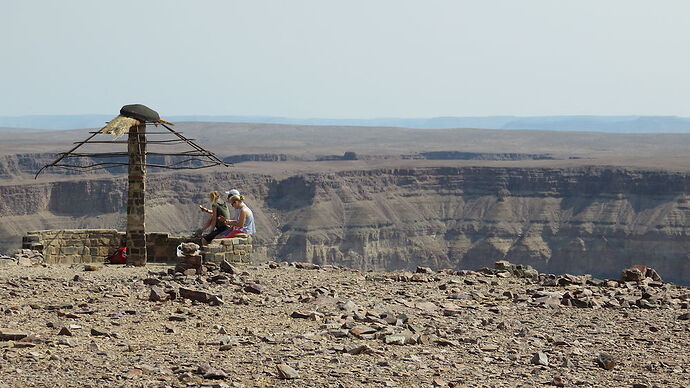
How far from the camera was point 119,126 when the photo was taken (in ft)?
72.0

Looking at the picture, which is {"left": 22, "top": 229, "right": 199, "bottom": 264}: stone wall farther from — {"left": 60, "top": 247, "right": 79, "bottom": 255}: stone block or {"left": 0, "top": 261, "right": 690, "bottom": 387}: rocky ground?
{"left": 0, "top": 261, "right": 690, "bottom": 387}: rocky ground

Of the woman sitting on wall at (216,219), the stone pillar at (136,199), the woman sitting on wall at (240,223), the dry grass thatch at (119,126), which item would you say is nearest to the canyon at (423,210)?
the stone pillar at (136,199)

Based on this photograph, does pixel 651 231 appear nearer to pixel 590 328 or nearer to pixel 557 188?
pixel 557 188

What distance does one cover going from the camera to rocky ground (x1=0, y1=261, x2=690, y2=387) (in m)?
11.7

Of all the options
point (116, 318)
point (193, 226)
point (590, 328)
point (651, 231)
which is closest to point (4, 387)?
point (116, 318)

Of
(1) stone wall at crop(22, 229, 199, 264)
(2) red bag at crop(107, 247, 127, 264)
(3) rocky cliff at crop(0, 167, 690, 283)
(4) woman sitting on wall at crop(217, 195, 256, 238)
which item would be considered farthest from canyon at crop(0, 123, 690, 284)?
(4) woman sitting on wall at crop(217, 195, 256, 238)

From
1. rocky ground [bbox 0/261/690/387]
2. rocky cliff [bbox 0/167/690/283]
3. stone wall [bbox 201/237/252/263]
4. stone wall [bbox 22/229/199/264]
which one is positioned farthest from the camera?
rocky cliff [bbox 0/167/690/283]

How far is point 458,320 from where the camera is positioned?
51.1 feet

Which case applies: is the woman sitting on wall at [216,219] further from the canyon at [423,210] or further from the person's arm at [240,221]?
the canyon at [423,210]

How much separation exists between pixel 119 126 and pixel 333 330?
9534 millimetres

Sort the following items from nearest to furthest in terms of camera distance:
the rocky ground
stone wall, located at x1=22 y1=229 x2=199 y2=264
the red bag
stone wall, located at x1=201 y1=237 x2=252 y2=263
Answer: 1. the rocky ground
2. stone wall, located at x1=201 y1=237 x2=252 y2=263
3. the red bag
4. stone wall, located at x1=22 y1=229 x2=199 y2=264

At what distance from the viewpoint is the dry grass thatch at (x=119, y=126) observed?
2150 centimetres

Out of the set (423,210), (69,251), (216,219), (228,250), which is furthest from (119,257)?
(423,210)

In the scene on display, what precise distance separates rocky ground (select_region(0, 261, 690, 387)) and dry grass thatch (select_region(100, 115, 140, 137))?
2.86m
